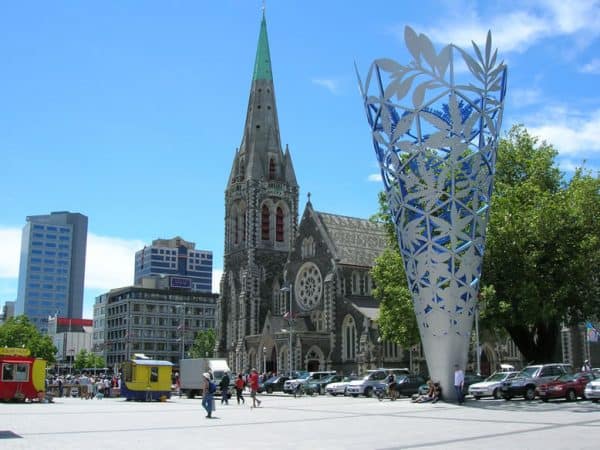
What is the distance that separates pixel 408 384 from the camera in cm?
3869

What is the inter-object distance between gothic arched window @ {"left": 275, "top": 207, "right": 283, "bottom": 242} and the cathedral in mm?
117

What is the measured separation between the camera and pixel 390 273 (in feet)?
139

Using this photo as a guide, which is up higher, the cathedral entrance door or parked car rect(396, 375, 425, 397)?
the cathedral entrance door

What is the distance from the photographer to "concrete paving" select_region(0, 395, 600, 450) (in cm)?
1524

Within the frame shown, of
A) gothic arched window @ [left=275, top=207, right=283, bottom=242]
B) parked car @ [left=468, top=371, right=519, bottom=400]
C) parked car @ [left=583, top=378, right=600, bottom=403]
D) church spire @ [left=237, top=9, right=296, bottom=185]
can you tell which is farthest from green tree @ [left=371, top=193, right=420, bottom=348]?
church spire @ [left=237, top=9, right=296, bottom=185]

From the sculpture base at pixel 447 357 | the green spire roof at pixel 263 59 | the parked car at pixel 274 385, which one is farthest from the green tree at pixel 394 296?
the green spire roof at pixel 263 59

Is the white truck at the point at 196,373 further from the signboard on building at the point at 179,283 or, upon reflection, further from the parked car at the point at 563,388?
the signboard on building at the point at 179,283

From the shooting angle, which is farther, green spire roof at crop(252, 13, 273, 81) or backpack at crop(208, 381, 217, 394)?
green spire roof at crop(252, 13, 273, 81)

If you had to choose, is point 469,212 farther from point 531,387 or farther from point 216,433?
point 216,433

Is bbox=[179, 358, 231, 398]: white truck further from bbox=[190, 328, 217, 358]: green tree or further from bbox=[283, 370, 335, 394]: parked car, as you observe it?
bbox=[190, 328, 217, 358]: green tree

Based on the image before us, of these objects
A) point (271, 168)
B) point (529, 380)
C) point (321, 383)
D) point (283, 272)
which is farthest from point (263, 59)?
point (529, 380)

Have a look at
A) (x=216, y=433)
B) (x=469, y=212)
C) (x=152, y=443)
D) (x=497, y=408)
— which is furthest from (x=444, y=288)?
(x=152, y=443)

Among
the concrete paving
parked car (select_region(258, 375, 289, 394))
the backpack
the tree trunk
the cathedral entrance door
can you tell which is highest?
the tree trunk

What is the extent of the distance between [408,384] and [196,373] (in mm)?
15130
